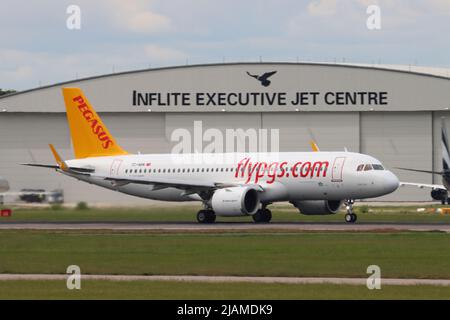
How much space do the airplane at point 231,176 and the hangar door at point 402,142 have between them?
1162 inches

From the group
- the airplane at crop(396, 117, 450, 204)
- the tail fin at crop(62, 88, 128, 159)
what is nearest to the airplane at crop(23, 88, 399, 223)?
the tail fin at crop(62, 88, 128, 159)

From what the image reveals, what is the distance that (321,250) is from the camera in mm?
38125

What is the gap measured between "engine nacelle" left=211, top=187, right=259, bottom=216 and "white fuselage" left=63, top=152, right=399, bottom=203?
1297 millimetres

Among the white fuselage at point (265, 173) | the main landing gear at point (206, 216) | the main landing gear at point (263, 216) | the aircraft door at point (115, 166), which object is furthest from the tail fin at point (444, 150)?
the main landing gear at point (206, 216)

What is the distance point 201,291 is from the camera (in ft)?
84.2

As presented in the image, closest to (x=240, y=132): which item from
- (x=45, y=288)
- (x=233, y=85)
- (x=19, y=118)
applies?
(x=233, y=85)

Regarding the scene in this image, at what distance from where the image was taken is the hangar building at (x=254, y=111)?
91250 millimetres

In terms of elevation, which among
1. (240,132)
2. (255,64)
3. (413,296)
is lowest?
(413,296)

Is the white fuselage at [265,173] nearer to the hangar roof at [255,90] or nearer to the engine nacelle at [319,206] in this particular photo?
the engine nacelle at [319,206]

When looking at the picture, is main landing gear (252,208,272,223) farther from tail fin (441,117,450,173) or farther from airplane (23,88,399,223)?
tail fin (441,117,450,173)

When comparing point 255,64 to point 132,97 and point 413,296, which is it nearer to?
point 132,97

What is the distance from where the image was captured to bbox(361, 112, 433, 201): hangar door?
299ft

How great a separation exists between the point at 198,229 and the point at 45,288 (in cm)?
2559
